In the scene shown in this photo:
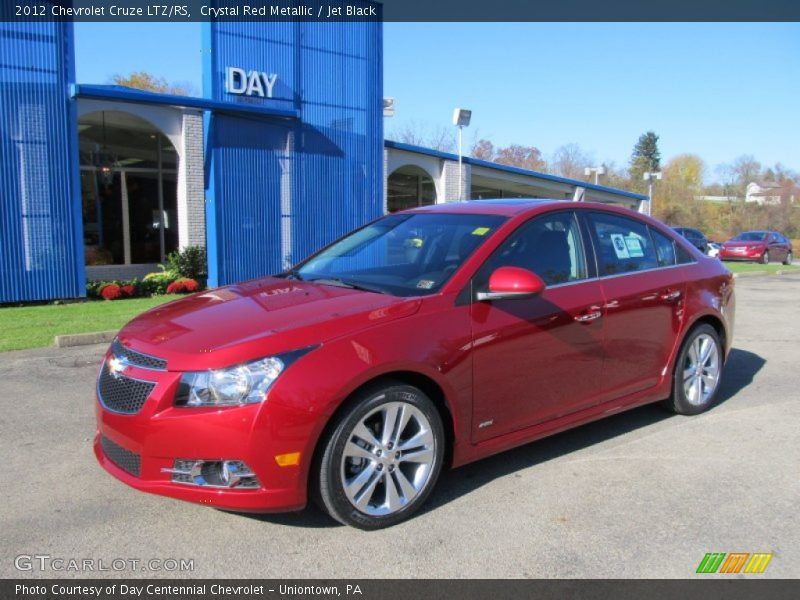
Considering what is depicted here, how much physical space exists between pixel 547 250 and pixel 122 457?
2804 millimetres

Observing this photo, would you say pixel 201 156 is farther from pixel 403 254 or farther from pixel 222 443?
pixel 222 443

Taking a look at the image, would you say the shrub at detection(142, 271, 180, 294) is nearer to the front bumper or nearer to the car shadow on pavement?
the car shadow on pavement

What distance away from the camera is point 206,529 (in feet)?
11.1

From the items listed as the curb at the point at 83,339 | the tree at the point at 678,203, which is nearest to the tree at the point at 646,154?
the tree at the point at 678,203

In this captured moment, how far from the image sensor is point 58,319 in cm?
1017

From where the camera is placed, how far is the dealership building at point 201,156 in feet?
39.4

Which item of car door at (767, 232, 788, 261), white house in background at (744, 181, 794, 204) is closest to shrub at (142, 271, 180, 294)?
car door at (767, 232, 788, 261)

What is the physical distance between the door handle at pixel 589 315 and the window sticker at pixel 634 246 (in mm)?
751

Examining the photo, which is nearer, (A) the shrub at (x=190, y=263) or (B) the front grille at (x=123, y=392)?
(B) the front grille at (x=123, y=392)

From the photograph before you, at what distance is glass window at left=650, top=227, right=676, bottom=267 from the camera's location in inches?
204

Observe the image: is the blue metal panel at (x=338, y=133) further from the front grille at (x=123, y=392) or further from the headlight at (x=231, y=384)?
the headlight at (x=231, y=384)

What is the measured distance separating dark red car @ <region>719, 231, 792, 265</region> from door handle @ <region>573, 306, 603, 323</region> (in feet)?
96.1

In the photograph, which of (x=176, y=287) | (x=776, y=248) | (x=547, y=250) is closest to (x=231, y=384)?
(x=547, y=250)

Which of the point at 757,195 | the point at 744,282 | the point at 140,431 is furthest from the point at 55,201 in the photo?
the point at 757,195
